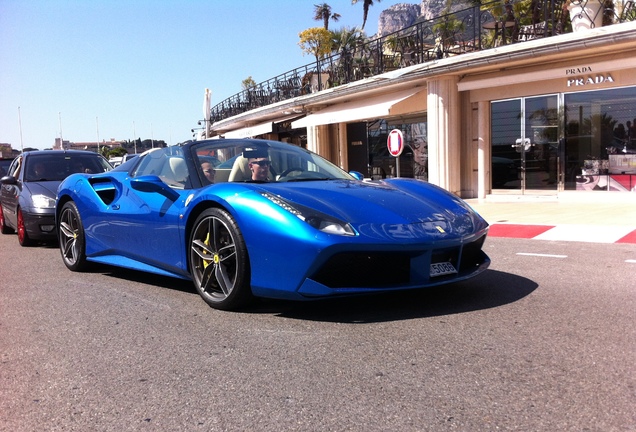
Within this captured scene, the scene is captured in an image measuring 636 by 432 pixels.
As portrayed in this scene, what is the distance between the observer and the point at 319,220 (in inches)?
138

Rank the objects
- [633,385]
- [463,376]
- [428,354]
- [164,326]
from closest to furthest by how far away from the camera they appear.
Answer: [633,385]
[463,376]
[428,354]
[164,326]

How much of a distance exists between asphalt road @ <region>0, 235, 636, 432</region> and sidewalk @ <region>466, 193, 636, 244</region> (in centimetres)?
315

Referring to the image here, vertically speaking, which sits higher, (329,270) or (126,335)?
(329,270)

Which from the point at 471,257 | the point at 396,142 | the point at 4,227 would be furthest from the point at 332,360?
the point at 396,142

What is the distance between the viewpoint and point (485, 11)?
1398 centimetres

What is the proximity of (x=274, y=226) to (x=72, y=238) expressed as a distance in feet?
10.4

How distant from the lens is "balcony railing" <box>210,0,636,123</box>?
1297 centimetres

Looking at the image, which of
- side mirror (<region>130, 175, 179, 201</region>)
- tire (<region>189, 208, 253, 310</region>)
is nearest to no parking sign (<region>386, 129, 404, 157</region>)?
side mirror (<region>130, 175, 179, 201</region>)

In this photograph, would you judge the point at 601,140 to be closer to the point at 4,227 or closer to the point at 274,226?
the point at 274,226

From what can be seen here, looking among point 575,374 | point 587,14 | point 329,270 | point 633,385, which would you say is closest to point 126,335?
point 329,270

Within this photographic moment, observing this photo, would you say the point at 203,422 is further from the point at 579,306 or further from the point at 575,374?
the point at 579,306

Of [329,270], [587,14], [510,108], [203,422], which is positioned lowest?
[203,422]

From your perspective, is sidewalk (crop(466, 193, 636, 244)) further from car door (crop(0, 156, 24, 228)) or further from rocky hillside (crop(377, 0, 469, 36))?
rocky hillside (crop(377, 0, 469, 36))

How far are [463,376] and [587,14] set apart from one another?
1200 cm
